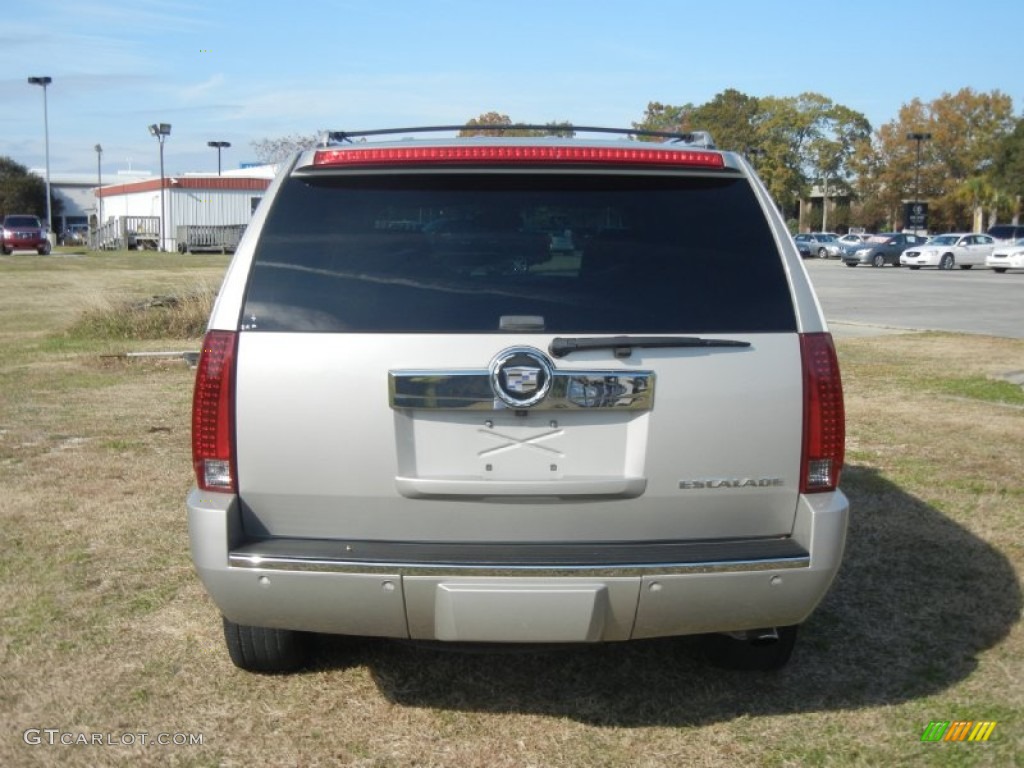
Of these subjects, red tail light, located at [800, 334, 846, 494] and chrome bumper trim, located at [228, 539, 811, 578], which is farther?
red tail light, located at [800, 334, 846, 494]

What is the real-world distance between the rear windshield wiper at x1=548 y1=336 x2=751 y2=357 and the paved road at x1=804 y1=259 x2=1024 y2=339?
1486 cm

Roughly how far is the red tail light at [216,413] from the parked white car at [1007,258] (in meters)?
43.8

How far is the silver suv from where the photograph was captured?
11.0 ft

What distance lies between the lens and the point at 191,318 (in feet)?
52.4

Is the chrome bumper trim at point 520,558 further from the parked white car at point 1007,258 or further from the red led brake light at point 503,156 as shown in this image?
the parked white car at point 1007,258

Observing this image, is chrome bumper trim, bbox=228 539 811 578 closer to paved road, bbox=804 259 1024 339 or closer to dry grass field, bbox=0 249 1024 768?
dry grass field, bbox=0 249 1024 768

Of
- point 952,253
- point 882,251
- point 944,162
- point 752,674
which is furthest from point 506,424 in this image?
point 944,162

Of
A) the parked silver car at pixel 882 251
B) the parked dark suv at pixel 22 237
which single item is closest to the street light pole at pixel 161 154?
the parked dark suv at pixel 22 237

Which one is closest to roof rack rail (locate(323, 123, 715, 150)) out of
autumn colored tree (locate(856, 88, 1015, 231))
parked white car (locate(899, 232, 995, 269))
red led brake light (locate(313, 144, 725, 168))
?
red led brake light (locate(313, 144, 725, 168))

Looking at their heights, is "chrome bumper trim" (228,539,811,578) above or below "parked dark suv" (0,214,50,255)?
below

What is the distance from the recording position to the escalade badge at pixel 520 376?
3.34 m

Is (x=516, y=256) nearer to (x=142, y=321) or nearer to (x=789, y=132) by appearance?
(x=142, y=321)

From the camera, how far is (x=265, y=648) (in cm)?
410

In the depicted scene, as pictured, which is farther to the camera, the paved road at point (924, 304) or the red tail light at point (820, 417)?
the paved road at point (924, 304)
